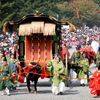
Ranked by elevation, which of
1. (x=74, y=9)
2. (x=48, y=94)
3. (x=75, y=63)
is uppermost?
(x=74, y=9)

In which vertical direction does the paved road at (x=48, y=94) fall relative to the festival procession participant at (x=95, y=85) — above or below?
below

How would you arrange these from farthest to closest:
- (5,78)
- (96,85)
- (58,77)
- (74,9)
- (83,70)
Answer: (74,9), (83,70), (58,77), (5,78), (96,85)

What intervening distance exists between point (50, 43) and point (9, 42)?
2334 cm

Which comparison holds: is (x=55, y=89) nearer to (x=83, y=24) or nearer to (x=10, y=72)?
(x=10, y=72)

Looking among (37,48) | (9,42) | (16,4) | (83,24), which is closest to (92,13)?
(83,24)

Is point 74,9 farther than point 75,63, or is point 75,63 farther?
point 74,9

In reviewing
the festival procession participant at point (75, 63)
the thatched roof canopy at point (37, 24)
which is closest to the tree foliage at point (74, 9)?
the festival procession participant at point (75, 63)

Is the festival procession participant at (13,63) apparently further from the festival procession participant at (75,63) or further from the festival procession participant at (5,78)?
→ the festival procession participant at (75,63)

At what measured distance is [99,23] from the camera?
110875mm

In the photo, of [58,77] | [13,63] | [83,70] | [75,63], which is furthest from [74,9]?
[58,77]

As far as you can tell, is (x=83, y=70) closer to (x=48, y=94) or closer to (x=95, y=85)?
(x=48, y=94)

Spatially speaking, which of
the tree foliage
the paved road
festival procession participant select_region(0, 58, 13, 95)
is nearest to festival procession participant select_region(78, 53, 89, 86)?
the paved road

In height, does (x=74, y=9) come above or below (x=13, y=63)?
above

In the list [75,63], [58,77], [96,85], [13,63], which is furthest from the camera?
[75,63]
